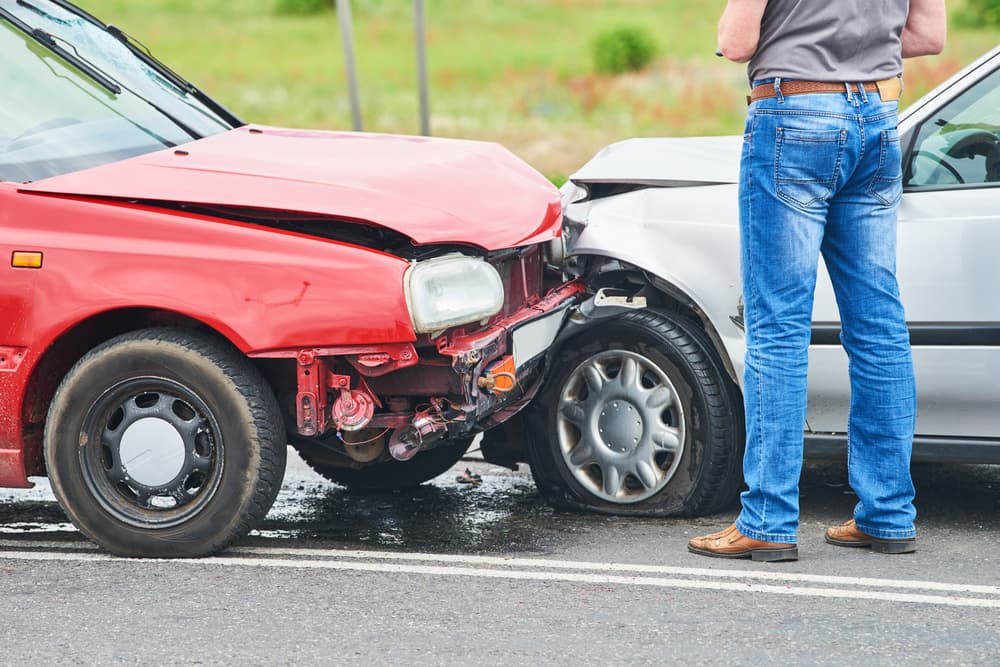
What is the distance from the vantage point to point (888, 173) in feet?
14.1

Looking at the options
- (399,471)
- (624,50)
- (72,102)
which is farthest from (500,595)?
(624,50)

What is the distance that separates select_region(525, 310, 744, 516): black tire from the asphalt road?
0.11 m

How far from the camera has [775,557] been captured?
4.36m

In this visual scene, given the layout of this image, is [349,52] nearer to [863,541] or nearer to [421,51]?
[421,51]

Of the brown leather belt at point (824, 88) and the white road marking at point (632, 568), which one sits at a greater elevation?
the brown leather belt at point (824, 88)

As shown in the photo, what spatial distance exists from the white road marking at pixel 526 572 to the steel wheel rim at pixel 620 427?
62 centimetres

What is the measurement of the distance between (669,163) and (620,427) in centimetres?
95

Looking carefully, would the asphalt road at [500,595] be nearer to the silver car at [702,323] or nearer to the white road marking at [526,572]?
the white road marking at [526,572]

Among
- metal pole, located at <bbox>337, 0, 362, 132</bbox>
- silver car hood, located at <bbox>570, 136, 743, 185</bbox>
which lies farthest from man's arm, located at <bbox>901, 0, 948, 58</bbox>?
metal pole, located at <bbox>337, 0, 362, 132</bbox>

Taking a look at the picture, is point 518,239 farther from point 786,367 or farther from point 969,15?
point 969,15

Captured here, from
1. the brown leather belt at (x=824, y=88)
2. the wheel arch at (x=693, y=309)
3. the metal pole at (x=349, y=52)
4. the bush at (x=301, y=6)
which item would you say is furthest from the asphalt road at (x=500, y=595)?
the bush at (x=301, y=6)

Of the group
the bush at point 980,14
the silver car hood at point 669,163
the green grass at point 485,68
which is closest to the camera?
the silver car hood at point 669,163

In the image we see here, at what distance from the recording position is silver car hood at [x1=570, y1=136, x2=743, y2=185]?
16.3 feet

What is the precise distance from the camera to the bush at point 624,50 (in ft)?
106
